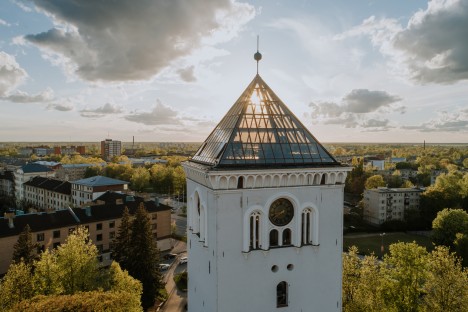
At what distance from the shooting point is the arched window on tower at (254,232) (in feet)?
44.2

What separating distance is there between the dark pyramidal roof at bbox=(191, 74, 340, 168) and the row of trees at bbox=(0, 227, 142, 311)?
8715 millimetres

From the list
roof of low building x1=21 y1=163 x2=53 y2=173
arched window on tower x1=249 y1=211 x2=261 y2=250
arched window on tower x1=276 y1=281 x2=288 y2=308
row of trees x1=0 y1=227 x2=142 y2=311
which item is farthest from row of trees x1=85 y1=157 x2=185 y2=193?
arched window on tower x1=249 y1=211 x2=261 y2=250

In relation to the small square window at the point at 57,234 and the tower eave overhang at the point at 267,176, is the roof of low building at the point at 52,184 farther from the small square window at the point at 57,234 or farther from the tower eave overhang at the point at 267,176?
the tower eave overhang at the point at 267,176

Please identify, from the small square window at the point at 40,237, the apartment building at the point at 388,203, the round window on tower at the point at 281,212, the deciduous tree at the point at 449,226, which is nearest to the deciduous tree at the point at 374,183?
the apartment building at the point at 388,203

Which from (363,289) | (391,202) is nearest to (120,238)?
(363,289)

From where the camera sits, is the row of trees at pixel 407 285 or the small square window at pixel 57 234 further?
the small square window at pixel 57 234

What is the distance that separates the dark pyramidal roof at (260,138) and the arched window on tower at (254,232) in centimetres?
187

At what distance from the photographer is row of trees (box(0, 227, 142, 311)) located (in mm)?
17422

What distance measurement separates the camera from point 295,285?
45.6ft

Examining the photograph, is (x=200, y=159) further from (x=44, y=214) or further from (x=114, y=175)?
(x=114, y=175)

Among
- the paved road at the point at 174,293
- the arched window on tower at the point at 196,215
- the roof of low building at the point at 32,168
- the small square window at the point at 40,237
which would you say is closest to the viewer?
the arched window on tower at the point at 196,215

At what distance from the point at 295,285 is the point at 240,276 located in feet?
7.30

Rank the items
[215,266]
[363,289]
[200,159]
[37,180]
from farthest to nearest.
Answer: [37,180]
[363,289]
[200,159]
[215,266]

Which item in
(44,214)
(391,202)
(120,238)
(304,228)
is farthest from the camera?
(391,202)
